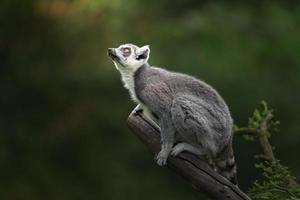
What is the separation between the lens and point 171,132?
5.45 metres

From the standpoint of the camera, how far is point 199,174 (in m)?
4.87

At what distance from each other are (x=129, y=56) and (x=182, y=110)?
0.52 meters

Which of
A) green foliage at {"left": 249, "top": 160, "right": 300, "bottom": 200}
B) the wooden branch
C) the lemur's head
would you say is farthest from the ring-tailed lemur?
green foliage at {"left": 249, "top": 160, "right": 300, "bottom": 200}

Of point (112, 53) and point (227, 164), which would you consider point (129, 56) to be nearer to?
point (112, 53)

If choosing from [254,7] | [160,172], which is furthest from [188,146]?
[254,7]

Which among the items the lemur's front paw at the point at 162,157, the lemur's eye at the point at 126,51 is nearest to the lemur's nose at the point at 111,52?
the lemur's eye at the point at 126,51

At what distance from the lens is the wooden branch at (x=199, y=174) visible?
484cm

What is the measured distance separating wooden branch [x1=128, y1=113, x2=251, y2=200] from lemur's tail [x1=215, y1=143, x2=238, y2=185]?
0.29 meters

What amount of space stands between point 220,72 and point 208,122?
5.52 m

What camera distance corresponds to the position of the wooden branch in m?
4.84

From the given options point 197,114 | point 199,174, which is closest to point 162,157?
point 199,174

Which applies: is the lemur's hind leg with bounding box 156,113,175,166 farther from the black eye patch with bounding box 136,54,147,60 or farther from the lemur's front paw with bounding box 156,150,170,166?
the black eye patch with bounding box 136,54,147,60

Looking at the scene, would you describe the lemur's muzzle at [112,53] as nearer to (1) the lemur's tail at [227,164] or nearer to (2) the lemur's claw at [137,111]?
(2) the lemur's claw at [137,111]

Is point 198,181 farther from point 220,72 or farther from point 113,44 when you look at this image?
point 113,44
